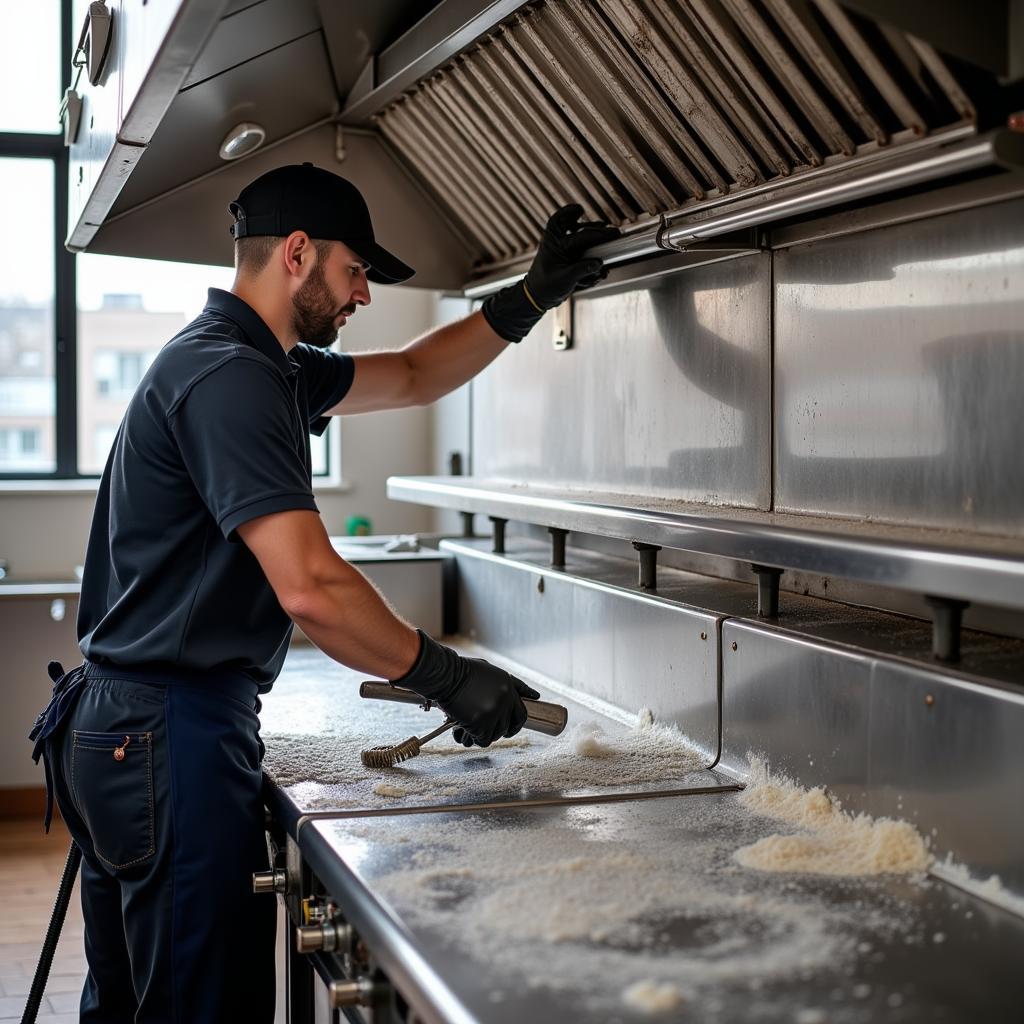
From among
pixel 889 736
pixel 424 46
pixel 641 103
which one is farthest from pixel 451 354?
pixel 889 736

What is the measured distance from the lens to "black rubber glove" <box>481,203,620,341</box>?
200 cm

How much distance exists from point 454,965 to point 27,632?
3.38 m

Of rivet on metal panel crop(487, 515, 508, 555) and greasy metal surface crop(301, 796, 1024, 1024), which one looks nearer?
greasy metal surface crop(301, 796, 1024, 1024)

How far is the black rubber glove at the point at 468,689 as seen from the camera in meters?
1.64

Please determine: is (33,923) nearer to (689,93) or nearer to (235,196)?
(235,196)

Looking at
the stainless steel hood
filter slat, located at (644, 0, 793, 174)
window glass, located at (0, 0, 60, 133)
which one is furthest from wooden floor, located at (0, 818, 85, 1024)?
window glass, located at (0, 0, 60, 133)

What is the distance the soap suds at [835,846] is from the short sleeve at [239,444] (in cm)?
71

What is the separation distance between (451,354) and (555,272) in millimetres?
391

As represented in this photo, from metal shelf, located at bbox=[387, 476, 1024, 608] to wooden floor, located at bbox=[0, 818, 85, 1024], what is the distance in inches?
66.8

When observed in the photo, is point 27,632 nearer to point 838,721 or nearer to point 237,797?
point 237,797

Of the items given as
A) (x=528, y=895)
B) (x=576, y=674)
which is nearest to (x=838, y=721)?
(x=528, y=895)

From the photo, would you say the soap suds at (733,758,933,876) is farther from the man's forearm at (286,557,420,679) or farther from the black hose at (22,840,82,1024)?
the black hose at (22,840,82,1024)

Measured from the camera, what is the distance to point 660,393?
82.3 inches

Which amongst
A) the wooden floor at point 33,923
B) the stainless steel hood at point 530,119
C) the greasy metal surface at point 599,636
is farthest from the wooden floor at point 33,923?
the stainless steel hood at point 530,119
